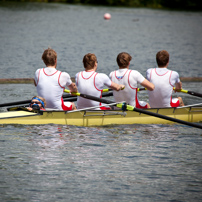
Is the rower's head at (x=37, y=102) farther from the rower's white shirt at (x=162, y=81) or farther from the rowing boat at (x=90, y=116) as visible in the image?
the rower's white shirt at (x=162, y=81)

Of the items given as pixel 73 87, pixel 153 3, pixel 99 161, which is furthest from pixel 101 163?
pixel 153 3

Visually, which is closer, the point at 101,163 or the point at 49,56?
the point at 101,163

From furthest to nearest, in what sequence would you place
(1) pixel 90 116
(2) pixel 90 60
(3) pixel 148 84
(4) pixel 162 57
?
(1) pixel 90 116
(4) pixel 162 57
(3) pixel 148 84
(2) pixel 90 60

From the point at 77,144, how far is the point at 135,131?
5.32ft

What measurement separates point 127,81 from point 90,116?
113 centimetres

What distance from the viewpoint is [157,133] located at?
35.3 feet

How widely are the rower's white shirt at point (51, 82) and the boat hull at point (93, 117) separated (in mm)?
370

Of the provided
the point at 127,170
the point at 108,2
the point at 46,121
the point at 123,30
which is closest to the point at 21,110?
the point at 46,121

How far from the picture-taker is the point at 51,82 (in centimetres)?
1027

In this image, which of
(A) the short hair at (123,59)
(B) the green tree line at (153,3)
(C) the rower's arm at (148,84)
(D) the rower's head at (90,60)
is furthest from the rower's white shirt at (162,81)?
(B) the green tree line at (153,3)

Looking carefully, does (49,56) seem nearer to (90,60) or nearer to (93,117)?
(90,60)

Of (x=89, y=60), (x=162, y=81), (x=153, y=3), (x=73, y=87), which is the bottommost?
(x=73, y=87)

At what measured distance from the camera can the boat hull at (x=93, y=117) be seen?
1028 centimetres

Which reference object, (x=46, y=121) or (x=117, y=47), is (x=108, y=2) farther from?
(x=46, y=121)
